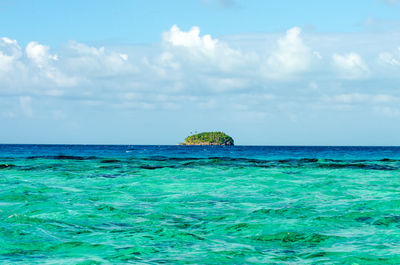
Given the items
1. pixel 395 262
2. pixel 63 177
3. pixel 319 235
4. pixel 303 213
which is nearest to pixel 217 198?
pixel 303 213

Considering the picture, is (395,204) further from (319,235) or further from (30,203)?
(30,203)

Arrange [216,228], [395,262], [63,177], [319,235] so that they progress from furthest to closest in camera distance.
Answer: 1. [63,177]
2. [216,228]
3. [319,235]
4. [395,262]

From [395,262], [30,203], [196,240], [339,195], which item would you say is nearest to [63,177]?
[30,203]

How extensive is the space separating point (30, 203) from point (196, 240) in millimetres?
8402

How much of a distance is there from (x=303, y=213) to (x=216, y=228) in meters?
3.75

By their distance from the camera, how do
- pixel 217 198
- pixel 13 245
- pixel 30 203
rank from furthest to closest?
1. pixel 217 198
2. pixel 30 203
3. pixel 13 245

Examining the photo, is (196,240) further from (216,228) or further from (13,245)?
(13,245)

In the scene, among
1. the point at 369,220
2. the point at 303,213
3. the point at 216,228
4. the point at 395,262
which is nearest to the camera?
the point at 395,262

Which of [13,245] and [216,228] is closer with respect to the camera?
[13,245]

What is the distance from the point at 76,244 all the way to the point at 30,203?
706cm

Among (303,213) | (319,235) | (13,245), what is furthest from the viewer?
(303,213)

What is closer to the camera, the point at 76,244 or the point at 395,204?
the point at 76,244

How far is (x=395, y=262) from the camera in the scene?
8.85 meters

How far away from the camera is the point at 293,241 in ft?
34.9
